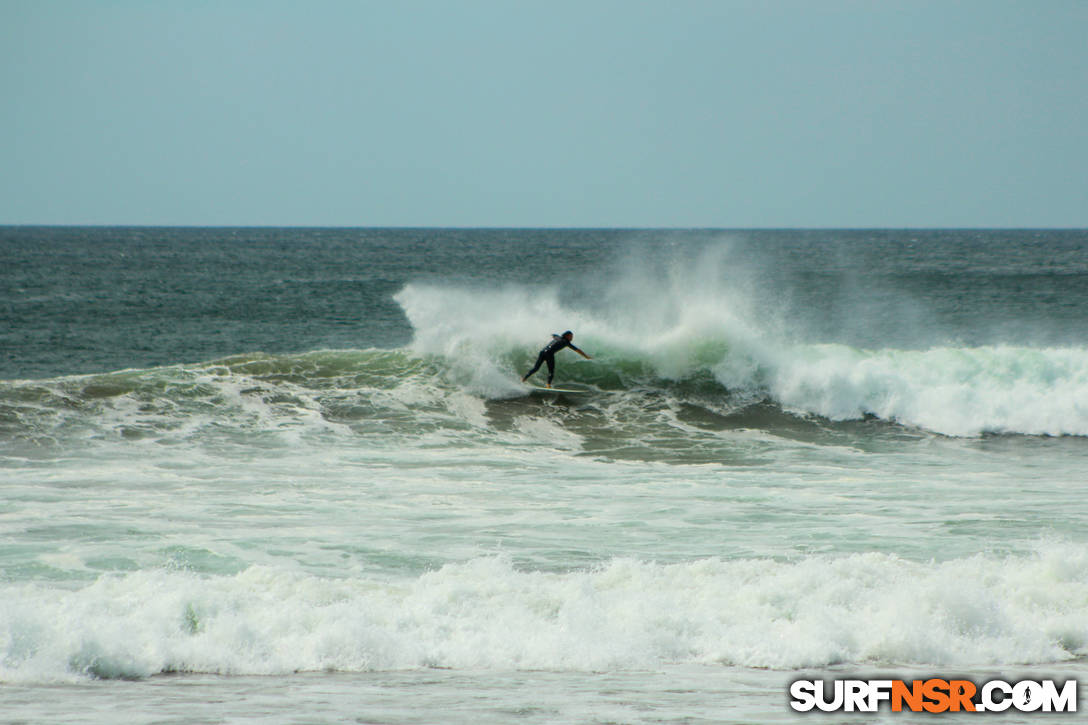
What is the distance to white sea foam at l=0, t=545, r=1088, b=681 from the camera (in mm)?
6309

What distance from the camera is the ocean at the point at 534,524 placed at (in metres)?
6.08

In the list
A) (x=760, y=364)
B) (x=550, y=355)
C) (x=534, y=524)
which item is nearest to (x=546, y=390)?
(x=550, y=355)

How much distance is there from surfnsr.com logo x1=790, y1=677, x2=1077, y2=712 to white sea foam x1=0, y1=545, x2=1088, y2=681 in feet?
1.76

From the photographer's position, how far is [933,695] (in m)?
5.71

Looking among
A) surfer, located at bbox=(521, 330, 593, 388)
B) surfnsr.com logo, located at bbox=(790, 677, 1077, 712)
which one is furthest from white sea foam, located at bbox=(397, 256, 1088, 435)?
surfnsr.com logo, located at bbox=(790, 677, 1077, 712)

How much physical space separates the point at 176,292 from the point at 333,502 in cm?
3981

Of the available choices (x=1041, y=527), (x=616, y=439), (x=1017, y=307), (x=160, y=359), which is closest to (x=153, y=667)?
(x=1041, y=527)

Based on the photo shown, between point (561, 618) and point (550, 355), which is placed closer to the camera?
point (561, 618)

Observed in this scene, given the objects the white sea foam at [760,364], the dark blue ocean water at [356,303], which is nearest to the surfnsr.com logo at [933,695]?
the white sea foam at [760,364]

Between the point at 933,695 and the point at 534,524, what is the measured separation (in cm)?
488

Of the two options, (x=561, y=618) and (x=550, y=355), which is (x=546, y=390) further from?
(x=561, y=618)

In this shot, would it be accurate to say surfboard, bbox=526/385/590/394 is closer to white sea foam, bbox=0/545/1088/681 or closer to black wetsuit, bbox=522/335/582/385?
black wetsuit, bbox=522/335/582/385

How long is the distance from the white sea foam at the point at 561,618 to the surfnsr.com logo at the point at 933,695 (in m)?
0.54

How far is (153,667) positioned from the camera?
6.12 meters
